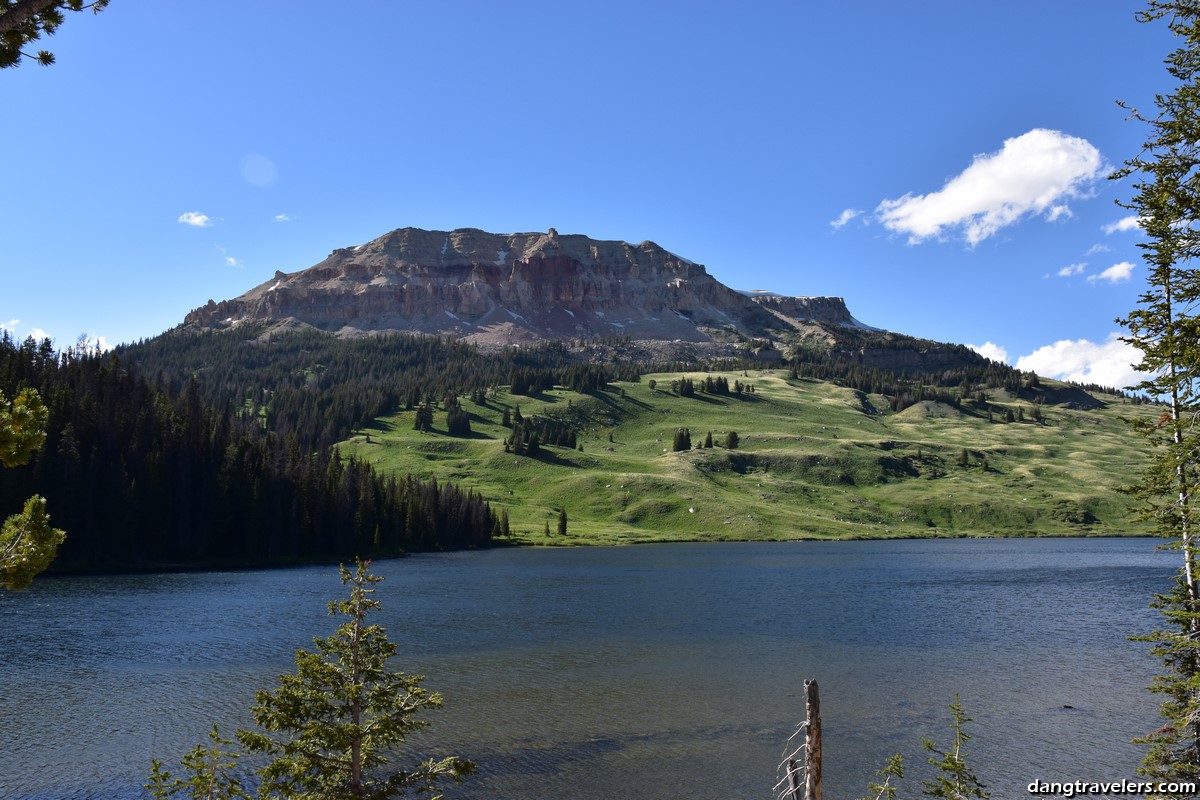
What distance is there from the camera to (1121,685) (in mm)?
46438

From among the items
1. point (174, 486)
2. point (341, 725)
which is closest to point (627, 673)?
point (341, 725)

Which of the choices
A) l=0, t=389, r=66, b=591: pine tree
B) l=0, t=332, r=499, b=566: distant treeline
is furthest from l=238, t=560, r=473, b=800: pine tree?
l=0, t=332, r=499, b=566: distant treeline

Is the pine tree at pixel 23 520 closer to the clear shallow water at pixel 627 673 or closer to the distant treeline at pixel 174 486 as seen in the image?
the clear shallow water at pixel 627 673

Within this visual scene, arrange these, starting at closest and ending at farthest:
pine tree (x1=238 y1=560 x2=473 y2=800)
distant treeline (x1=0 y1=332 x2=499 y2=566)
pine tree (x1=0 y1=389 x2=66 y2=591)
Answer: pine tree (x1=0 y1=389 x2=66 y2=591) → pine tree (x1=238 y1=560 x2=473 y2=800) → distant treeline (x1=0 y1=332 x2=499 y2=566)

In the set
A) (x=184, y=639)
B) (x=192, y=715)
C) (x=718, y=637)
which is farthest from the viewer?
(x=718, y=637)

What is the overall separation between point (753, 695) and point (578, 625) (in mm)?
26906

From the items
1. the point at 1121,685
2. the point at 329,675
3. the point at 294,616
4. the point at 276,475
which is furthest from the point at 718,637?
the point at 276,475

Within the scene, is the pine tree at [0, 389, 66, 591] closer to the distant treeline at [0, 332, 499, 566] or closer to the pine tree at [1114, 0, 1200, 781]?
the pine tree at [1114, 0, 1200, 781]

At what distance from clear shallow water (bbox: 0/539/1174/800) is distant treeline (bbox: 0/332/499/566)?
16.5 m

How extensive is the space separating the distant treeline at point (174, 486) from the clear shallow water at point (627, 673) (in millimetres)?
16540

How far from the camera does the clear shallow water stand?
3406 centimetres

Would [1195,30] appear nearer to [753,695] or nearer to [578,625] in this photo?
[753,695]

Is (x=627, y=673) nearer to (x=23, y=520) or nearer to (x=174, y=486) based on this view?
(x=23, y=520)

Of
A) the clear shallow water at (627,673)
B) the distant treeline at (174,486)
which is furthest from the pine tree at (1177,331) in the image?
the distant treeline at (174,486)
